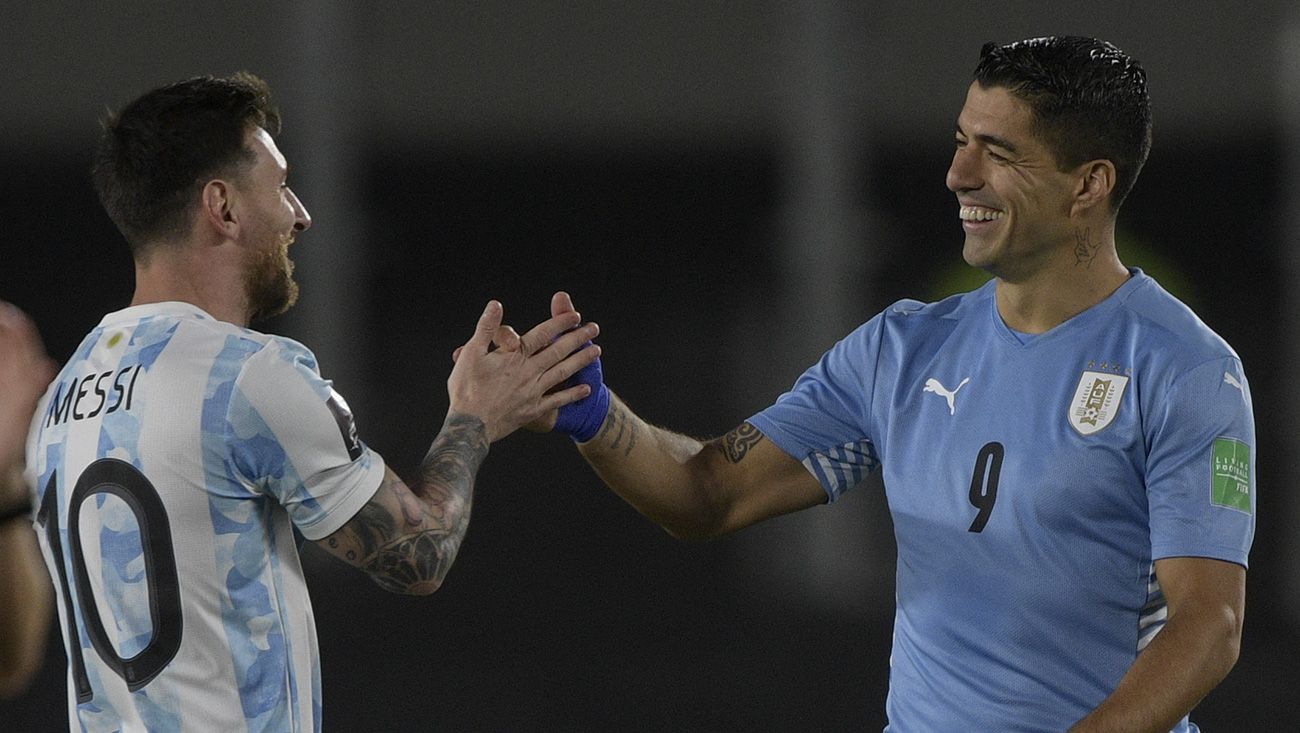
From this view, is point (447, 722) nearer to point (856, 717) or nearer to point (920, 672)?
point (856, 717)

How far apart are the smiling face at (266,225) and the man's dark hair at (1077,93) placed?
111 cm

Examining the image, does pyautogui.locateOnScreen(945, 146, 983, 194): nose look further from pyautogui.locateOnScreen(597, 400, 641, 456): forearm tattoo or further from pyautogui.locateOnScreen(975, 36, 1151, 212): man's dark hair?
pyautogui.locateOnScreen(597, 400, 641, 456): forearm tattoo

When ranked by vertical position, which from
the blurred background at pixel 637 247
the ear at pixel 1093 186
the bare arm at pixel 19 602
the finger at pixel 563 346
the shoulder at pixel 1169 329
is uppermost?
the ear at pixel 1093 186

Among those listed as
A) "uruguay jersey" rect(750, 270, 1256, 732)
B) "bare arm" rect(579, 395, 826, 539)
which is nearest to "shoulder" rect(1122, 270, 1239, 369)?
"uruguay jersey" rect(750, 270, 1256, 732)

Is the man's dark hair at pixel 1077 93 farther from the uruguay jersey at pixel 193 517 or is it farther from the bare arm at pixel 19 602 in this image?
the bare arm at pixel 19 602

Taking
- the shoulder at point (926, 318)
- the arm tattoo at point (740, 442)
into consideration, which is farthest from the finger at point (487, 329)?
the shoulder at point (926, 318)

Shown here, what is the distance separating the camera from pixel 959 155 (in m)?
2.56

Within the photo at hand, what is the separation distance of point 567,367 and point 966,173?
0.74 metres

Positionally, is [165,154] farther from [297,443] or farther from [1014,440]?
[1014,440]

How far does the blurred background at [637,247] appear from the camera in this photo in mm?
5902

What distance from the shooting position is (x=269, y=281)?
8.04ft

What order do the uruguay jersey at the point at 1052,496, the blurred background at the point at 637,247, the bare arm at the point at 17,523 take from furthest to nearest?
the blurred background at the point at 637,247 < the bare arm at the point at 17,523 < the uruguay jersey at the point at 1052,496

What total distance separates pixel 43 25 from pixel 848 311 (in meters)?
19.1

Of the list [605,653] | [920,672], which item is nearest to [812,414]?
[920,672]
